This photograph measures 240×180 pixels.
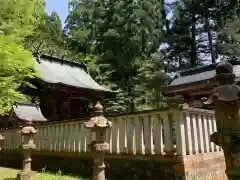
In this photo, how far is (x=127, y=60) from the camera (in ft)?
77.4

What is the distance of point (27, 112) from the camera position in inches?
484

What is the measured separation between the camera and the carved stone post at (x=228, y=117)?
3113mm

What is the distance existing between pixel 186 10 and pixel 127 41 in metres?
9.06

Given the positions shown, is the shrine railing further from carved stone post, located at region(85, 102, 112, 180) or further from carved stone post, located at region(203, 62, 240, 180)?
carved stone post, located at region(203, 62, 240, 180)

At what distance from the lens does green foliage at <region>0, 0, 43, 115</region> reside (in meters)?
6.66

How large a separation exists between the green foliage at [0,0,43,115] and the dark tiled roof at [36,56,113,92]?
3.78 m

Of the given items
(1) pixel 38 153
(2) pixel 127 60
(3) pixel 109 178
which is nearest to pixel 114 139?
(3) pixel 109 178

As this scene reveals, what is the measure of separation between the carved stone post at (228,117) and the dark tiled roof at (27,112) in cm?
963

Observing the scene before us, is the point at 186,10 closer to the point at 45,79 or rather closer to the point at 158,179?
the point at 45,79

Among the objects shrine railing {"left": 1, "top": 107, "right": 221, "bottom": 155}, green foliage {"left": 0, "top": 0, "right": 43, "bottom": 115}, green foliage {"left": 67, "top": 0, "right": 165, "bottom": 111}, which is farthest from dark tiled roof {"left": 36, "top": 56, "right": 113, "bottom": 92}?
shrine railing {"left": 1, "top": 107, "right": 221, "bottom": 155}

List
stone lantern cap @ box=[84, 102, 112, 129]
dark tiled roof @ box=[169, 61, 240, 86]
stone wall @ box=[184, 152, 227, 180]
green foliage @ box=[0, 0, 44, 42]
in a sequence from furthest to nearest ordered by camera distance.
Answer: dark tiled roof @ box=[169, 61, 240, 86] < green foliage @ box=[0, 0, 44, 42] < stone wall @ box=[184, 152, 227, 180] < stone lantern cap @ box=[84, 102, 112, 129]

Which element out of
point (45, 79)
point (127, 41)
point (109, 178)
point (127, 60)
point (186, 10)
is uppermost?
point (186, 10)

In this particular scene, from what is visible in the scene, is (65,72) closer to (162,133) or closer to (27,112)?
(27,112)

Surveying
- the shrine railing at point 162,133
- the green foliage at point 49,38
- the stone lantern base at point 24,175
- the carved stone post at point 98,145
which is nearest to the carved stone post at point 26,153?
the stone lantern base at point 24,175
